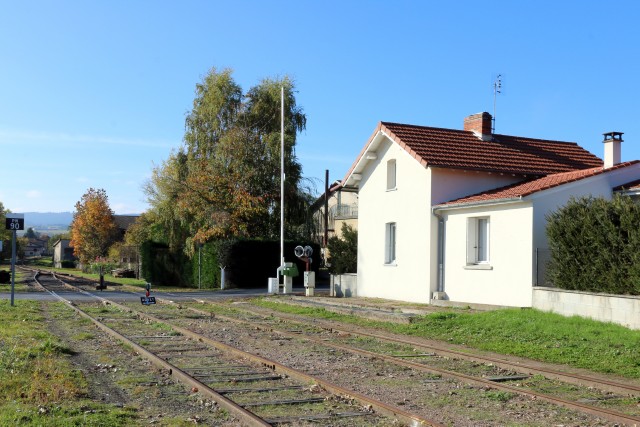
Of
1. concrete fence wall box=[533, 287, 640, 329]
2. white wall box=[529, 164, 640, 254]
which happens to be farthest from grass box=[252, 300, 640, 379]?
white wall box=[529, 164, 640, 254]

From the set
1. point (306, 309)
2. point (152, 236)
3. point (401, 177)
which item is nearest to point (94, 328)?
point (306, 309)

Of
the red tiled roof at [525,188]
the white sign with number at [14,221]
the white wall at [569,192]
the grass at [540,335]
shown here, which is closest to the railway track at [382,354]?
the grass at [540,335]

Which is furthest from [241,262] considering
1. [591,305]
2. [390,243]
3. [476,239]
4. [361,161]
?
[591,305]

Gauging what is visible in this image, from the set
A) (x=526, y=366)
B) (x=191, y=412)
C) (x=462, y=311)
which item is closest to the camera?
(x=191, y=412)

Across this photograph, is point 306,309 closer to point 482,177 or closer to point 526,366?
point 482,177

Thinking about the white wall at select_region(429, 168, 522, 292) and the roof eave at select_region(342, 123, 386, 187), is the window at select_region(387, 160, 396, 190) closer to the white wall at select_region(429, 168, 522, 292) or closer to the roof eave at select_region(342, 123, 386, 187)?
the roof eave at select_region(342, 123, 386, 187)

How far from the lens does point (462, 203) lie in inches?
834

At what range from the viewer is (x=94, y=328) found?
56.4ft

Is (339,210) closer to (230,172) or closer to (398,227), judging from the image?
(230,172)

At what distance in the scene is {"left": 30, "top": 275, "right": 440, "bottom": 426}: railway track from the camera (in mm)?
7852

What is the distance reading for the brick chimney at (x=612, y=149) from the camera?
73.8 ft

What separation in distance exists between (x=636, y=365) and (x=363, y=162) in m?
16.2

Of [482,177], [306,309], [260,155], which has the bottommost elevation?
[306,309]

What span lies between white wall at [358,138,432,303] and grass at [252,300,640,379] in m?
4.26
